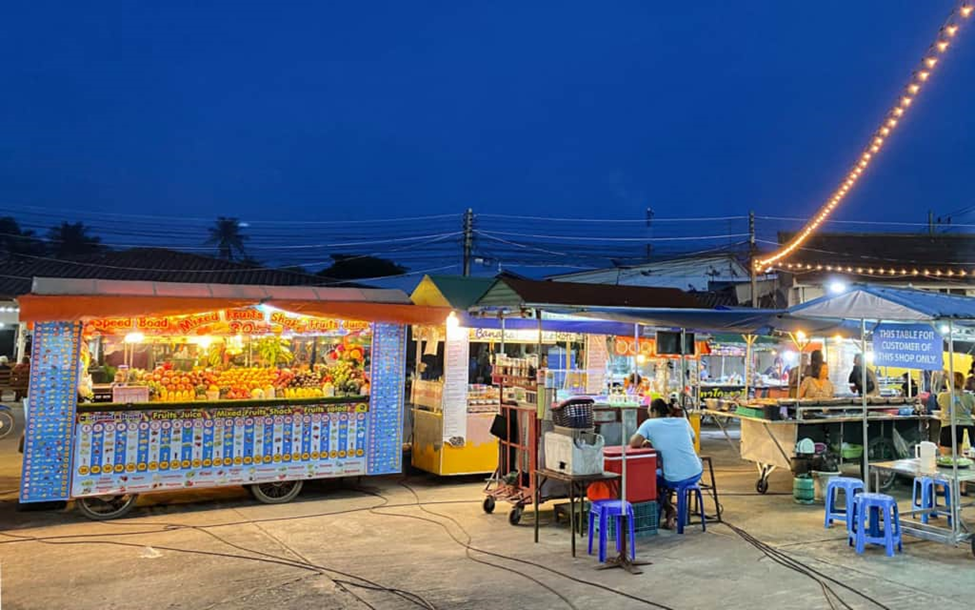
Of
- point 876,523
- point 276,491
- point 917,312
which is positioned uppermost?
point 917,312

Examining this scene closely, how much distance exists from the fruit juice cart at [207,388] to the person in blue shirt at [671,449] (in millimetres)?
3071

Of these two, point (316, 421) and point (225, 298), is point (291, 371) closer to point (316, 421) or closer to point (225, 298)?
point (316, 421)

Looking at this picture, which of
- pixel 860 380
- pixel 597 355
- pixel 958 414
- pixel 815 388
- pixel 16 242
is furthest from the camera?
pixel 16 242

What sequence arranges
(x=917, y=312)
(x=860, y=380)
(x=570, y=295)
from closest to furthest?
1. (x=917, y=312)
2. (x=570, y=295)
3. (x=860, y=380)

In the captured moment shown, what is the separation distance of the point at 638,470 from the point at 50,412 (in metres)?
5.83

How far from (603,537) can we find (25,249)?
27.2 meters

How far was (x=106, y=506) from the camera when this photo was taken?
7.11 meters

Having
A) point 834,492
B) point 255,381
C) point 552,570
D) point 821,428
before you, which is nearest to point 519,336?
point 255,381

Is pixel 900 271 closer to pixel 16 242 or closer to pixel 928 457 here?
pixel 928 457

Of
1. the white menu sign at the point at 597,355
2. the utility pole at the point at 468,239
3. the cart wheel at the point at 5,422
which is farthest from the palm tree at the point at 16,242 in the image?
the white menu sign at the point at 597,355

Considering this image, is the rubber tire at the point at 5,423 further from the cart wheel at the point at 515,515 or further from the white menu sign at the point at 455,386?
the cart wheel at the point at 515,515

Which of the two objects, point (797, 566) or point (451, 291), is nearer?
point (797, 566)

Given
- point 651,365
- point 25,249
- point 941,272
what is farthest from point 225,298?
point 25,249

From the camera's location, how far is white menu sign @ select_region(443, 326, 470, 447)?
9031 millimetres
